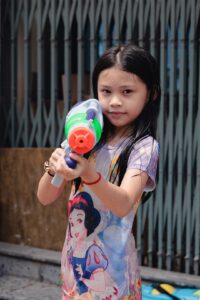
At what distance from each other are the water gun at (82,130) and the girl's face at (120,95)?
151mm

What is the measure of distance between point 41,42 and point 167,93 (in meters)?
1.35

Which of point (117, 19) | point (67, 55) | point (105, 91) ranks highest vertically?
point (117, 19)

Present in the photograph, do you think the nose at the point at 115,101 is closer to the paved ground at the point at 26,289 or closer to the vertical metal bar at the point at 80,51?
the paved ground at the point at 26,289

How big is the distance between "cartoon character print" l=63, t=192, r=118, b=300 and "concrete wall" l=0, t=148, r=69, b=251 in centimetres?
267

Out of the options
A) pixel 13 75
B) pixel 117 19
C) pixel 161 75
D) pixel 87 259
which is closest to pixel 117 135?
pixel 87 259

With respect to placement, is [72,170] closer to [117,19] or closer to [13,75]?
[117,19]

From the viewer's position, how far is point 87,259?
1822 millimetres

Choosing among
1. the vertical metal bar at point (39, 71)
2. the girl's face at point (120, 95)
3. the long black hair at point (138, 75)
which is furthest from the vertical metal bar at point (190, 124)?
the girl's face at point (120, 95)

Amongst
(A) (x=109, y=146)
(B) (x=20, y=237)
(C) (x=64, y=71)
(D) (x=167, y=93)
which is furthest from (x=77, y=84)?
(A) (x=109, y=146)

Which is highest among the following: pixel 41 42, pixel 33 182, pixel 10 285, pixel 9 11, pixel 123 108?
pixel 9 11

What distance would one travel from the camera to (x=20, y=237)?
16.1ft

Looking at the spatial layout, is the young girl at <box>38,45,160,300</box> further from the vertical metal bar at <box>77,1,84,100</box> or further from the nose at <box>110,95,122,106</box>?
the vertical metal bar at <box>77,1,84,100</box>

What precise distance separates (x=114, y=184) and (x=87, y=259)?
27 cm

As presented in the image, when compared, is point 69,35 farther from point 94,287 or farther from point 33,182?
point 94,287
